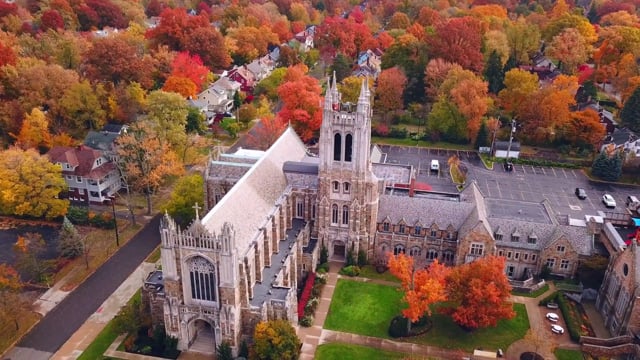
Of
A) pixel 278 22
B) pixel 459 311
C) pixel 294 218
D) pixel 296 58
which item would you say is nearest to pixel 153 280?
pixel 294 218

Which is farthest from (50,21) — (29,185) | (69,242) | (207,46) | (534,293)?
(534,293)

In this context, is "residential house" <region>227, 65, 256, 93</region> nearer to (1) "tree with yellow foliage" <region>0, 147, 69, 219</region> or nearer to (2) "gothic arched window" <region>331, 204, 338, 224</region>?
(1) "tree with yellow foliage" <region>0, 147, 69, 219</region>

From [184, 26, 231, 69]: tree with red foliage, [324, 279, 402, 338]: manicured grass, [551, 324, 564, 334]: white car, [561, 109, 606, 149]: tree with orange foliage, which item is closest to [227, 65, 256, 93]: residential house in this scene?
[184, 26, 231, 69]: tree with red foliage

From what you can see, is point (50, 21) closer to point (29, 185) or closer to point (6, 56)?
point (6, 56)

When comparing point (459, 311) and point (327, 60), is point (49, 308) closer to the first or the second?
point (459, 311)

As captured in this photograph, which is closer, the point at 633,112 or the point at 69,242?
the point at 69,242
